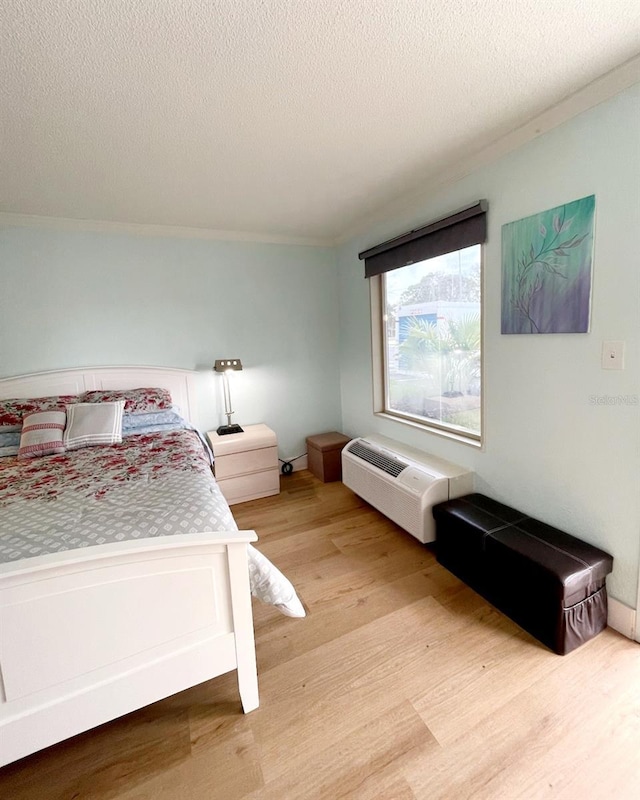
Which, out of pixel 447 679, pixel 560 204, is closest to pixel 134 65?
pixel 560 204

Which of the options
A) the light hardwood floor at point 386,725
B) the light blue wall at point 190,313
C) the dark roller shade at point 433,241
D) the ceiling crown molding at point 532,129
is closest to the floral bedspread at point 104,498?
the light hardwood floor at point 386,725

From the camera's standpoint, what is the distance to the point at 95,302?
294 cm

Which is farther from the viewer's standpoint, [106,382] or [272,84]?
[106,382]

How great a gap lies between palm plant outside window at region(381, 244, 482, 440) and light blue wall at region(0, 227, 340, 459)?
0.84 m

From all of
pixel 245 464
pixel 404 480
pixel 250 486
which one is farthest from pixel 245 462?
pixel 404 480

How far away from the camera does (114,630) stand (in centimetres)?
116

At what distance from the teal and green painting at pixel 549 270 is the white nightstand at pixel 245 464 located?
2.07 meters

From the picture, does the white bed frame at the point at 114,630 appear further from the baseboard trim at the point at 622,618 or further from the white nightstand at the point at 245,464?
the white nightstand at the point at 245,464

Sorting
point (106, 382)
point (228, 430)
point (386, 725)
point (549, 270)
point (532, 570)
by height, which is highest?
point (549, 270)

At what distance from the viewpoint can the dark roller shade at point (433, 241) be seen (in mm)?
2111

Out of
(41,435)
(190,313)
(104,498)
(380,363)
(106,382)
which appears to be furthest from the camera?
(380,363)

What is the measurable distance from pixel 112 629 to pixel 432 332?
2.50 m

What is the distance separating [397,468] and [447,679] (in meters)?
1.25

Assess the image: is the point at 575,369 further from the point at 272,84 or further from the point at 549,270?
the point at 272,84
